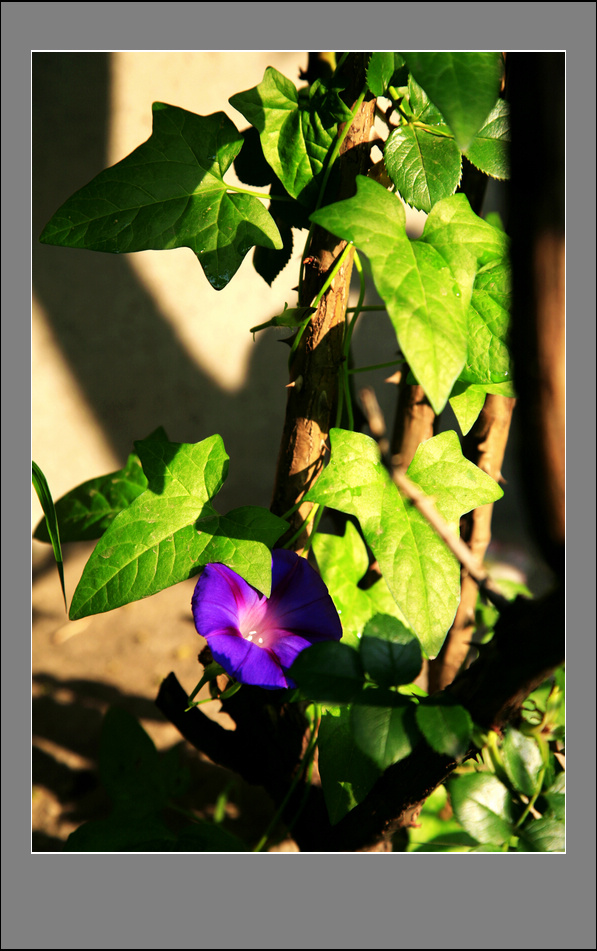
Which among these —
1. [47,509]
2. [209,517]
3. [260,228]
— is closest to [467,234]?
[260,228]

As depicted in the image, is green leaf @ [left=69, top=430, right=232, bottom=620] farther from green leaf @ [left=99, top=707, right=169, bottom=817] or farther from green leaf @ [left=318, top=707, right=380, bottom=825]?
green leaf @ [left=99, top=707, right=169, bottom=817]

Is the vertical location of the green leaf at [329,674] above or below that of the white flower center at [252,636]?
above

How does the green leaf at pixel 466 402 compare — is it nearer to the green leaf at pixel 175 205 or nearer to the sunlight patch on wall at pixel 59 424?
the green leaf at pixel 175 205

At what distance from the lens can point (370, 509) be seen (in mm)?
432

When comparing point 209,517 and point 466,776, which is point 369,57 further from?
point 466,776

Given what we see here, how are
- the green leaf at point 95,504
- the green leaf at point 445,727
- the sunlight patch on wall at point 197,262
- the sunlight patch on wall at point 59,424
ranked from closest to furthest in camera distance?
the green leaf at point 445,727 → the green leaf at point 95,504 → the sunlight patch on wall at point 197,262 → the sunlight patch on wall at point 59,424

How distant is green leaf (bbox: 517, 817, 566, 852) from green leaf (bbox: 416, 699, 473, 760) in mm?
213

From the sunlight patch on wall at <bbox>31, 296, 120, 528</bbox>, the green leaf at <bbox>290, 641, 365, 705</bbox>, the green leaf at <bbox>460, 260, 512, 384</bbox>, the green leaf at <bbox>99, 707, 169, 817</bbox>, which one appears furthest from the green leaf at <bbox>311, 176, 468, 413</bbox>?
the sunlight patch on wall at <bbox>31, 296, 120, 528</bbox>

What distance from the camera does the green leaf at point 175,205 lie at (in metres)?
0.44

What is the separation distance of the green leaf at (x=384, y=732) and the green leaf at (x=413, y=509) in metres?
→ 0.05

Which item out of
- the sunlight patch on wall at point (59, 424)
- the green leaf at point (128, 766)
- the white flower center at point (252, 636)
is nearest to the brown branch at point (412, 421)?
the white flower center at point (252, 636)

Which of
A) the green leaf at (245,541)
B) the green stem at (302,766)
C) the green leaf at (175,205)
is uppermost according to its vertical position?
the green leaf at (175,205)

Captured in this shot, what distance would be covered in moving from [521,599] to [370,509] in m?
0.13

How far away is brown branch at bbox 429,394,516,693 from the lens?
2.29 feet
